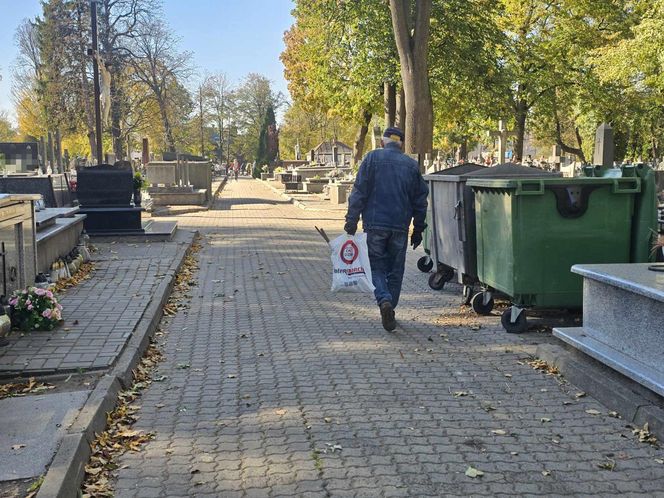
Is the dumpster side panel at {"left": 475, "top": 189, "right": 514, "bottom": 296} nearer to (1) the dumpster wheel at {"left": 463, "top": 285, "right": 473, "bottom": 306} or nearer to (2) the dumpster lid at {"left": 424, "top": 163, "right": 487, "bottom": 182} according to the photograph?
(1) the dumpster wheel at {"left": 463, "top": 285, "right": 473, "bottom": 306}

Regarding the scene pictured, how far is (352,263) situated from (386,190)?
2.79ft

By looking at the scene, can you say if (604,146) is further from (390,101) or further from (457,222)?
(390,101)

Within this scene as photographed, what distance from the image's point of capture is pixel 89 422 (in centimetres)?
443

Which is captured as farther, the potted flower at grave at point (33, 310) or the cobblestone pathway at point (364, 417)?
the potted flower at grave at point (33, 310)

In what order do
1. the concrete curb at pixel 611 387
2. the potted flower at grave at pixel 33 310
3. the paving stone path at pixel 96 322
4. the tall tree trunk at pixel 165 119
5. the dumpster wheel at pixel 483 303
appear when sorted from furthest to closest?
the tall tree trunk at pixel 165 119 < the dumpster wheel at pixel 483 303 < the potted flower at grave at pixel 33 310 < the paving stone path at pixel 96 322 < the concrete curb at pixel 611 387

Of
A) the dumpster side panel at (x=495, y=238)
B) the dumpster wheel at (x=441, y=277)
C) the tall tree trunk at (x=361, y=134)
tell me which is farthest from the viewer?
the tall tree trunk at (x=361, y=134)

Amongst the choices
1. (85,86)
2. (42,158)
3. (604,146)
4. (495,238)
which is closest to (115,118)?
(85,86)

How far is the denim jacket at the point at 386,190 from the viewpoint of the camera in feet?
24.1

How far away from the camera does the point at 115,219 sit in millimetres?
15570

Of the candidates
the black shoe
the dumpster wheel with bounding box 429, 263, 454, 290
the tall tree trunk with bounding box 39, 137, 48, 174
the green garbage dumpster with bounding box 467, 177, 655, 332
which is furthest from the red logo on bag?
the tall tree trunk with bounding box 39, 137, 48, 174

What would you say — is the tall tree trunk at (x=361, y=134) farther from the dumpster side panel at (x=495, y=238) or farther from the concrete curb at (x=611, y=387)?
the concrete curb at (x=611, y=387)

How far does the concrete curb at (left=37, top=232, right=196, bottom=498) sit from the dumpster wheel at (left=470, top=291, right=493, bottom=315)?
3.40m

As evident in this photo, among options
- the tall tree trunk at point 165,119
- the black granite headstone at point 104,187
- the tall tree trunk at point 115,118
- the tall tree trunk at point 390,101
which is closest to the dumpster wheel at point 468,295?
the black granite headstone at point 104,187

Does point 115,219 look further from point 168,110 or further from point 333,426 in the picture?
point 168,110
